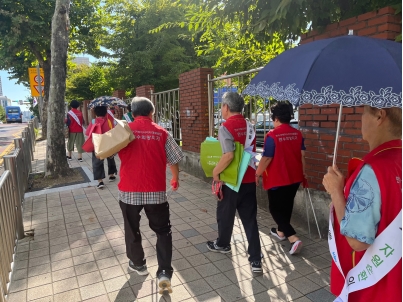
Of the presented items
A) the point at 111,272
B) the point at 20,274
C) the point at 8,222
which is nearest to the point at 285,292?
the point at 111,272

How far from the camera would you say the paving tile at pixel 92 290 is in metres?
2.86

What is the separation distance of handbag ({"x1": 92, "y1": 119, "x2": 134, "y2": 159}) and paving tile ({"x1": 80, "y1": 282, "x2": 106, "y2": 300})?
129cm

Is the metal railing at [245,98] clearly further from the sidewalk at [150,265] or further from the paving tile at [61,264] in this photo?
the paving tile at [61,264]

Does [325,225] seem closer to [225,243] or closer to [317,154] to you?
[317,154]

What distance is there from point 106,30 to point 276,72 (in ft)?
51.3

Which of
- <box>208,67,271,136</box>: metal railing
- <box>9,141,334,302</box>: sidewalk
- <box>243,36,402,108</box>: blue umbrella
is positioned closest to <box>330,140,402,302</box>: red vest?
<box>243,36,402,108</box>: blue umbrella

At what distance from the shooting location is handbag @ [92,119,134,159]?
2648mm

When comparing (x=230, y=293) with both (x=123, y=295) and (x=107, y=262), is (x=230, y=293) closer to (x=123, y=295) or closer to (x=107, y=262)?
(x=123, y=295)

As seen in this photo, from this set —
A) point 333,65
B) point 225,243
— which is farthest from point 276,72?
point 225,243

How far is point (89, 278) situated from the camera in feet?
10.3

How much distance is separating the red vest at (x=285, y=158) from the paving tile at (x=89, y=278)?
2053 mm

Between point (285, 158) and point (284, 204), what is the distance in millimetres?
554

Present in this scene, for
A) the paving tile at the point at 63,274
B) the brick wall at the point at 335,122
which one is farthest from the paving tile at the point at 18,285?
the brick wall at the point at 335,122

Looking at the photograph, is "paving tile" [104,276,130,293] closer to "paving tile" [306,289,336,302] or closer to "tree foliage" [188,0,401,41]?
"paving tile" [306,289,336,302]
